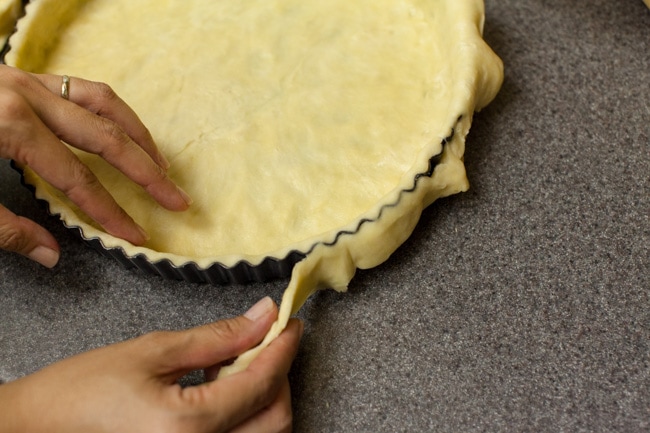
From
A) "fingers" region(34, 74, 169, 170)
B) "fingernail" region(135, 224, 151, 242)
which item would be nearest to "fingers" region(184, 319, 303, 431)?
"fingernail" region(135, 224, 151, 242)

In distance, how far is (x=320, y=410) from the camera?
36.2 inches

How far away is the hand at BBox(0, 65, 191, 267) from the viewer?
2.78 feet

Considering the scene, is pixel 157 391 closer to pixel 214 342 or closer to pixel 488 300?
pixel 214 342

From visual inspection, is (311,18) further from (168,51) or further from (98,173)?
(98,173)

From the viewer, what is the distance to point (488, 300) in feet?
3.26

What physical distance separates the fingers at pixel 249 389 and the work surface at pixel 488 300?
0.46 ft

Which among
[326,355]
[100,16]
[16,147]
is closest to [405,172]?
[326,355]

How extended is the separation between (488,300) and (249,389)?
448 mm

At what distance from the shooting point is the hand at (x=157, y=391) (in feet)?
2.34

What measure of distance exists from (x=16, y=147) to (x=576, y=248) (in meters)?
0.91

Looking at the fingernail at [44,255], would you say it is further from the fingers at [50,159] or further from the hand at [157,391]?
the hand at [157,391]

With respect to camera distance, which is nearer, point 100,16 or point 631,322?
point 631,322

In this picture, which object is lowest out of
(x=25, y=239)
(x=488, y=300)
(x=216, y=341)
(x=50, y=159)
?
(x=488, y=300)

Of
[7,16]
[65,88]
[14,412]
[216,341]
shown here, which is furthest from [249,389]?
[7,16]
